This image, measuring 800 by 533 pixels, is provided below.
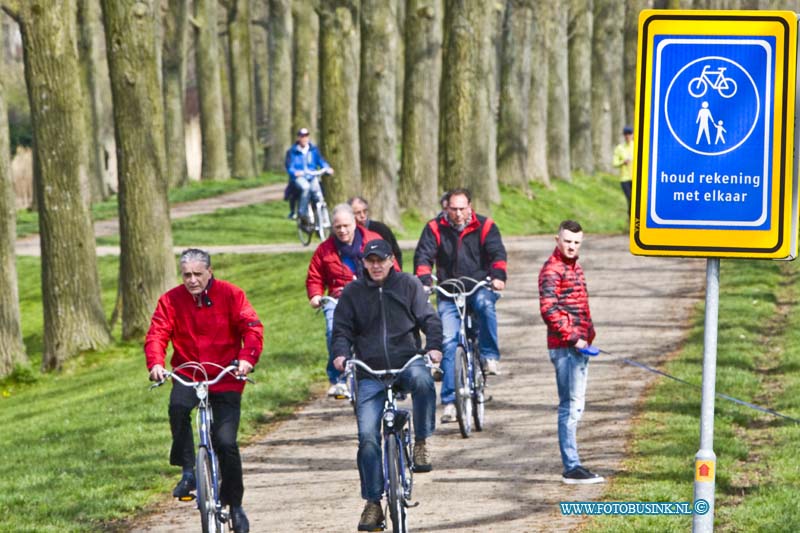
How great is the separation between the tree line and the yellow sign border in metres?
15.8

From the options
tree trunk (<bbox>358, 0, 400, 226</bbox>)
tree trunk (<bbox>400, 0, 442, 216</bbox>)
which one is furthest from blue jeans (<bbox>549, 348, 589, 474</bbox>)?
tree trunk (<bbox>400, 0, 442, 216</bbox>)

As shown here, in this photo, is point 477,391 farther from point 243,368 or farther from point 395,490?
point 243,368

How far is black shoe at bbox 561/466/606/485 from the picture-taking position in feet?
37.7

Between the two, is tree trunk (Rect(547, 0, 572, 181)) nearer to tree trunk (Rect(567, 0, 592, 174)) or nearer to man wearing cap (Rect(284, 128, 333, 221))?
tree trunk (Rect(567, 0, 592, 174))

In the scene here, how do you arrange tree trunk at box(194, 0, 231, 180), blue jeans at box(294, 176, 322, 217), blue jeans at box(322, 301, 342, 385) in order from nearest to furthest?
blue jeans at box(322, 301, 342, 385), blue jeans at box(294, 176, 322, 217), tree trunk at box(194, 0, 231, 180)

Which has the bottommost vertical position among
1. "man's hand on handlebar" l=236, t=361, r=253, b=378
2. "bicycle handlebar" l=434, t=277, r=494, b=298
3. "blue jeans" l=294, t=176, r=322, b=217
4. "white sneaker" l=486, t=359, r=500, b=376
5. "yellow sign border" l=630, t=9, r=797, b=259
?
"white sneaker" l=486, t=359, r=500, b=376

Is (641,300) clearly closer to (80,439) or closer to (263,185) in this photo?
(80,439)

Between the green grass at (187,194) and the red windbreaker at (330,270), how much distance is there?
23.9 meters

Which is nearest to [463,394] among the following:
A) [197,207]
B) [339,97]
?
[339,97]

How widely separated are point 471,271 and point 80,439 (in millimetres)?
4214

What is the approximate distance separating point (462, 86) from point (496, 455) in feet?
58.9

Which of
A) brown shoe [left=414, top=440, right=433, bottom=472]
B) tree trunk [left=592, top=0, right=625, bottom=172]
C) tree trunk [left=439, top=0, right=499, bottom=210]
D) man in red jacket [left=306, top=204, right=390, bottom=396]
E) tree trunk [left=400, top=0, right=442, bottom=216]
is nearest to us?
brown shoe [left=414, top=440, right=433, bottom=472]

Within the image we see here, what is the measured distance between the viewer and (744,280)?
2489cm

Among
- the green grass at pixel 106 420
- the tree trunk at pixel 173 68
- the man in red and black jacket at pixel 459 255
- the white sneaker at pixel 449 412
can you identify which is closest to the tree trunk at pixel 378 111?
the green grass at pixel 106 420
